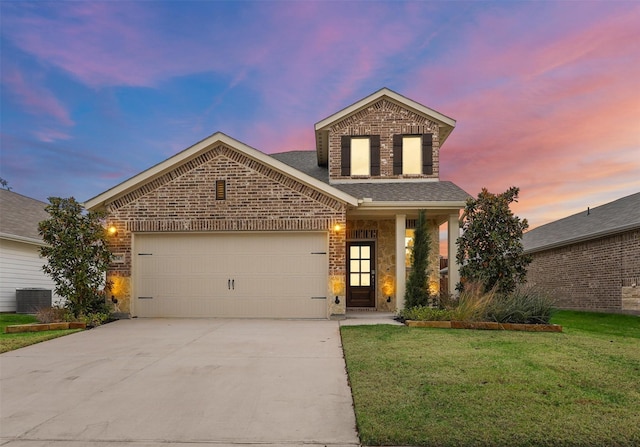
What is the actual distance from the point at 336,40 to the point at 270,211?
7580mm

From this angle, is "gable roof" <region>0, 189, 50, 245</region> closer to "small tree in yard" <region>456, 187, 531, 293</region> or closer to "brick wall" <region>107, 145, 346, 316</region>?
"brick wall" <region>107, 145, 346, 316</region>

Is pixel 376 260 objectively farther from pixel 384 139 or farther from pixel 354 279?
pixel 384 139

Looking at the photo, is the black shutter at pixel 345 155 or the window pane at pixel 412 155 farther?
the black shutter at pixel 345 155

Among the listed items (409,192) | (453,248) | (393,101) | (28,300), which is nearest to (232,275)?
(409,192)

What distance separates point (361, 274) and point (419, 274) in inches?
116

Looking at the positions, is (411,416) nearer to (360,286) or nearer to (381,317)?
(381,317)

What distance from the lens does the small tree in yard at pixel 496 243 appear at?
34.4 ft

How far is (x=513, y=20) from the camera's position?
501 inches

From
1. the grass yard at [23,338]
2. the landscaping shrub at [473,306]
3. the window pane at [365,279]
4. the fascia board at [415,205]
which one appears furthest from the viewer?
the window pane at [365,279]

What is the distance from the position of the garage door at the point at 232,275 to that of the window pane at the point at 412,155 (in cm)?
436

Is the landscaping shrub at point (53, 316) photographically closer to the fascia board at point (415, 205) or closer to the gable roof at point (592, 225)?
the fascia board at point (415, 205)

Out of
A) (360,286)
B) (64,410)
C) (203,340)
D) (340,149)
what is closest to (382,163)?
(340,149)

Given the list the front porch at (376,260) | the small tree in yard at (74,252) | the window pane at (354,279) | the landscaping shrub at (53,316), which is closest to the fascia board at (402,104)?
the front porch at (376,260)

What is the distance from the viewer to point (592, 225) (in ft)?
55.1
